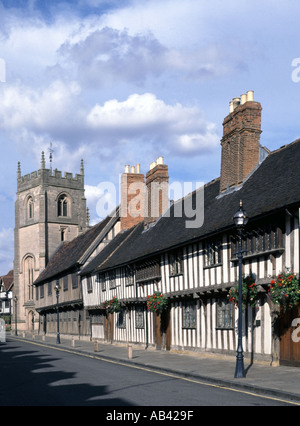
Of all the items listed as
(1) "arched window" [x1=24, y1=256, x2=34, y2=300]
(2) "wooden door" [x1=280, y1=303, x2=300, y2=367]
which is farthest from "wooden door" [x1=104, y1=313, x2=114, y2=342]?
(1) "arched window" [x1=24, y1=256, x2=34, y2=300]

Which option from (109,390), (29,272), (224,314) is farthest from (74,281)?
(29,272)

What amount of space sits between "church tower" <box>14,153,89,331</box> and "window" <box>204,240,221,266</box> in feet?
167

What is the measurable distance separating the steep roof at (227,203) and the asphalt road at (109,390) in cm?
573

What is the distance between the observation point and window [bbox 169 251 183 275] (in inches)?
973

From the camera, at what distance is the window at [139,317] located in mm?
29886

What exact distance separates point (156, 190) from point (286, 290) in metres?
17.0

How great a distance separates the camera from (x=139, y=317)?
1196 inches

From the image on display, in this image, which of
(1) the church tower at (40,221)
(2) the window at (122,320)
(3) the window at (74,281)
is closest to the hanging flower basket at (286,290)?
(2) the window at (122,320)

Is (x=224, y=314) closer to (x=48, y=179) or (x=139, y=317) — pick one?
(x=139, y=317)

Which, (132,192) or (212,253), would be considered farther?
(132,192)

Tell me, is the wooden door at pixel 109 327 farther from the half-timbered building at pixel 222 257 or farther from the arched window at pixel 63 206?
the arched window at pixel 63 206

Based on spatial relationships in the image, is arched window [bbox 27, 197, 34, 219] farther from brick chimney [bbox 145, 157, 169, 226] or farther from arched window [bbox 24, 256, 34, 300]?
brick chimney [bbox 145, 157, 169, 226]
